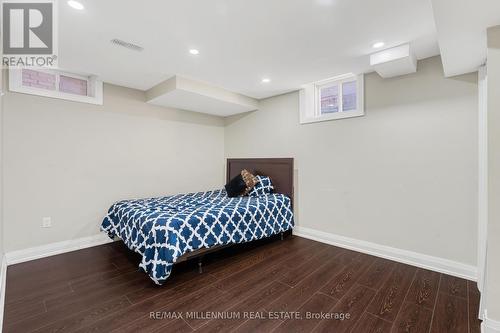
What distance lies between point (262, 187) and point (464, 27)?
9.54 feet

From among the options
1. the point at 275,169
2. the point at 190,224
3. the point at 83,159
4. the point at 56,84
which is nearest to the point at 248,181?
the point at 275,169

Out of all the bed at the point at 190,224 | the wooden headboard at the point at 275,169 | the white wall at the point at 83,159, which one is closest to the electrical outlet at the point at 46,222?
the white wall at the point at 83,159

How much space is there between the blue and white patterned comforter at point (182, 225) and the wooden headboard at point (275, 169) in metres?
0.33

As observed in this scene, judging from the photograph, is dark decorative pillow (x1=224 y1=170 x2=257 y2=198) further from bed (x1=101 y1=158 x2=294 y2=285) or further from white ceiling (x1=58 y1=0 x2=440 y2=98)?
white ceiling (x1=58 y1=0 x2=440 y2=98)

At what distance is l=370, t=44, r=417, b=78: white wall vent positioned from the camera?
237cm

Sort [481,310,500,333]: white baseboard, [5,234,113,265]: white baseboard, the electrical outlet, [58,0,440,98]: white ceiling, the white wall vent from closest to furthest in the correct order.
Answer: [481,310,500,333]: white baseboard, [58,0,440,98]: white ceiling, the white wall vent, [5,234,113,265]: white baseboard, the electrical outlet

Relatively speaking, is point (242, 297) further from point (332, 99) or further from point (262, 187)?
point (332, 99)

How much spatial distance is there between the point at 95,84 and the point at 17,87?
0.82 m

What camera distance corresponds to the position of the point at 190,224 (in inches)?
93.8

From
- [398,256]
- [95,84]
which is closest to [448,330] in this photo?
[398,256]

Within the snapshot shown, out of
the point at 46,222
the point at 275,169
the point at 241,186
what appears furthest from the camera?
the point at 275,169

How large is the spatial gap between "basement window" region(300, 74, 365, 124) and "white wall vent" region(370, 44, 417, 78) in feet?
1.68

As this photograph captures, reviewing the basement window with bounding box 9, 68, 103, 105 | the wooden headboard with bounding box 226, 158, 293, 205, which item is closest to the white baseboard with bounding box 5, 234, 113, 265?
the basement window with bounding box 9, 68, 103, 105

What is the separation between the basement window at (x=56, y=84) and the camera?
107 inches
